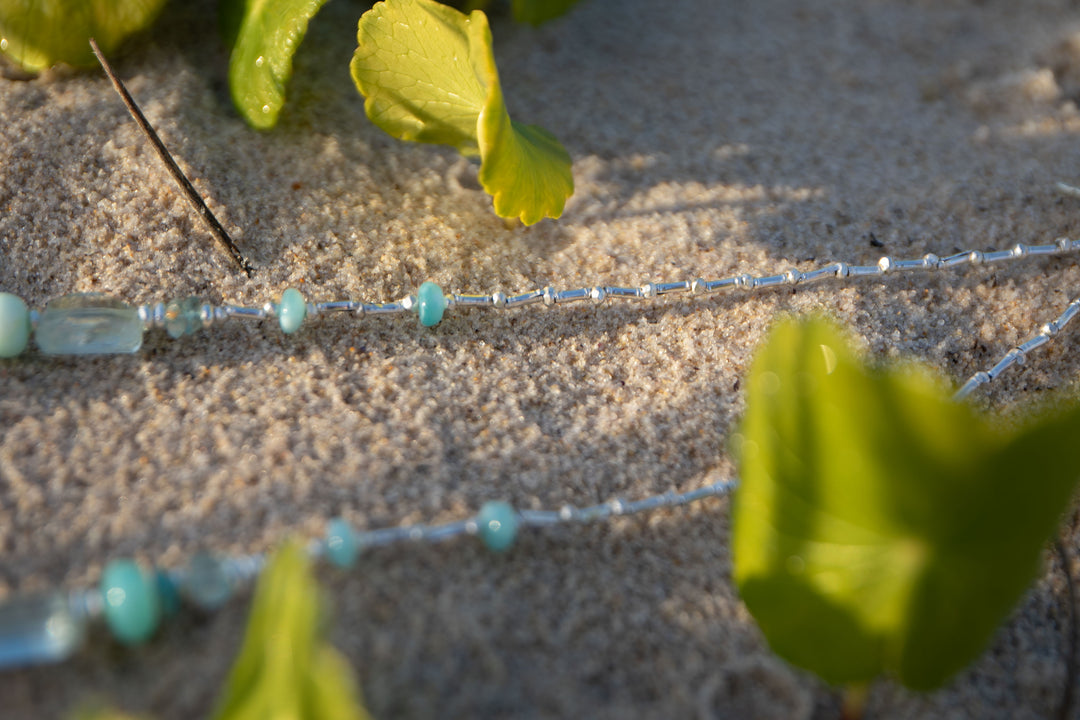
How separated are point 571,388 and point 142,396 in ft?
1.42

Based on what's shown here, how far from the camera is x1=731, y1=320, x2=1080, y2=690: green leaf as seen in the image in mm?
500

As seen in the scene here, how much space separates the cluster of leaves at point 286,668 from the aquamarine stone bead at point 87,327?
437 mm

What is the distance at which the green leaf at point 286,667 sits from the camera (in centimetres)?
45

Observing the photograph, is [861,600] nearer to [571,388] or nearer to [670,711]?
[670,711]

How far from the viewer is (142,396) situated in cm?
80

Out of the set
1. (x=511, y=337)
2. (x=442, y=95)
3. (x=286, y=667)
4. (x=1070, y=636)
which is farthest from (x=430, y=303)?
(x=1070, y=636)

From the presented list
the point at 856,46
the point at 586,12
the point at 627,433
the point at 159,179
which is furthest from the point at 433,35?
the point at 856,46

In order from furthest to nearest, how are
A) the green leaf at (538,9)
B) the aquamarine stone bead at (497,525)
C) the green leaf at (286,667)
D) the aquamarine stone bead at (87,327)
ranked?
the green leaf at (538,9) < the aquamarine stone bead at (87,327) < the aquamarine stone bead at (497,525) < the green leaf at (286,667)

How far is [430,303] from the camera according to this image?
2.90 ft

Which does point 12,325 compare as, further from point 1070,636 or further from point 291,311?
point 1070,636

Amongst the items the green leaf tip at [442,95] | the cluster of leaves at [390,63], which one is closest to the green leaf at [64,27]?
the cluster of leaves at [390,63]

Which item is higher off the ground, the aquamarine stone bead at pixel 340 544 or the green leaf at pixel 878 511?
the green leaf at pixel 878 511

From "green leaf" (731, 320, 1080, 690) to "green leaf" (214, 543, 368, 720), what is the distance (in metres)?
0.30

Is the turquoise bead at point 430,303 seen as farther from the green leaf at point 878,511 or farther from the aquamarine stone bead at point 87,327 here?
the green leaf at point 878,511
